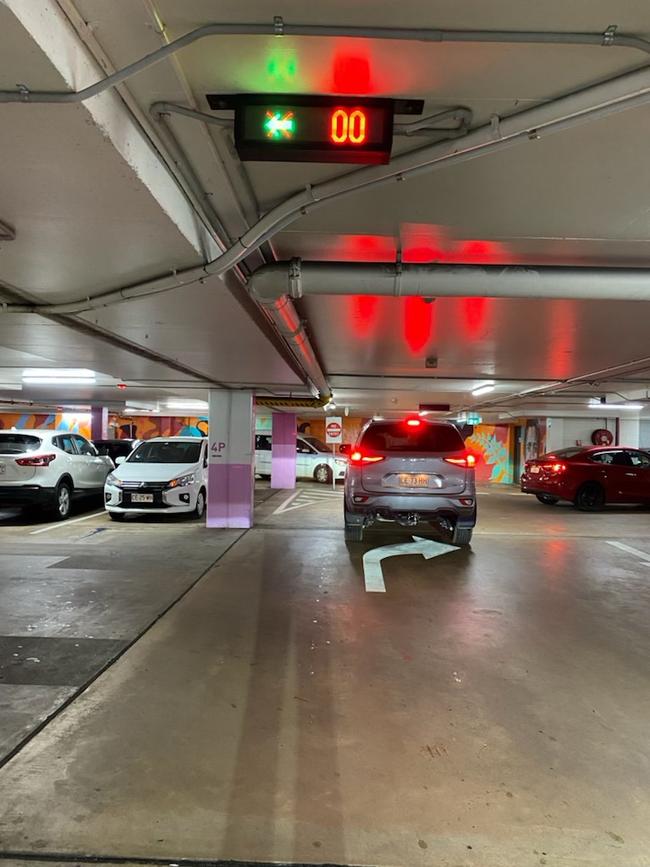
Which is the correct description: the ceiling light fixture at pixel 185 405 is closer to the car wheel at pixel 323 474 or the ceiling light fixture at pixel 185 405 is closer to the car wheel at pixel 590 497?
the car wheel at pixel 323 474

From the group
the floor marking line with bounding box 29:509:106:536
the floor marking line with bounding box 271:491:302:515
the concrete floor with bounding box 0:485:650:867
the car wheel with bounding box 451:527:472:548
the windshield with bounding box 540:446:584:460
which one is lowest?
the concrete floor with bounding box 0:485:650:867

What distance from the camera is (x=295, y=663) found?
154 inches

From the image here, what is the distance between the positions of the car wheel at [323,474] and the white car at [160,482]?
31.5 feet

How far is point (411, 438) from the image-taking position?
7.75 meters

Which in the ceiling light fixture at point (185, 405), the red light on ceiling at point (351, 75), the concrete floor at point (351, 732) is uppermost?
the ceiling light fixture at point (185, 405)

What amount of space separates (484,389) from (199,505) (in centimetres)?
684

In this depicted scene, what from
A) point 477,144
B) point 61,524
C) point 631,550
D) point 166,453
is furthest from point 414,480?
point 61,524

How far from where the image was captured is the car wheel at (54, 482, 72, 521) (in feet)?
33.9

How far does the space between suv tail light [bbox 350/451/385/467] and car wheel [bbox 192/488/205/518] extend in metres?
4.61

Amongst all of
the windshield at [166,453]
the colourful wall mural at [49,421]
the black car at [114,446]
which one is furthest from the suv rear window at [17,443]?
the colourful wall mural at [49,421]

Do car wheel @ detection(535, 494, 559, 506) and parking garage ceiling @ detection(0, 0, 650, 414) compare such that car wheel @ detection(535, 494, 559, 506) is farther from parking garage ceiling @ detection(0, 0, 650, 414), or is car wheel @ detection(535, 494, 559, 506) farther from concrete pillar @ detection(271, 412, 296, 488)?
parking garage ceiling @ detection(0, 0, 650, 414)

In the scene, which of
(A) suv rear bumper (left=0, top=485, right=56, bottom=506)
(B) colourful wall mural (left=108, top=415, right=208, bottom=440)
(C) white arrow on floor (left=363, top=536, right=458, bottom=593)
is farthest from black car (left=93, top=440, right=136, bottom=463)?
(B) colourful wall mural (left=108, top=415, right=208, bottom=440)

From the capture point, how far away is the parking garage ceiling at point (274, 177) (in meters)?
1.87

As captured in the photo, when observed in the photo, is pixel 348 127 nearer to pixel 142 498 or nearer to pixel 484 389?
pixel 142 498
